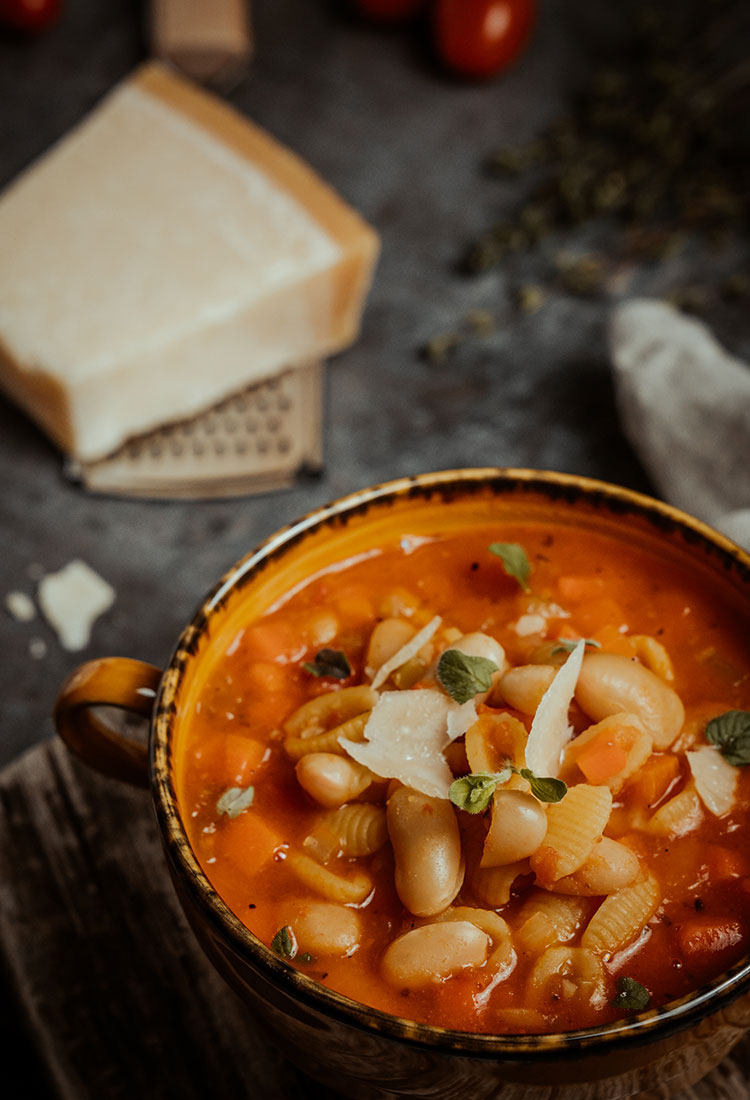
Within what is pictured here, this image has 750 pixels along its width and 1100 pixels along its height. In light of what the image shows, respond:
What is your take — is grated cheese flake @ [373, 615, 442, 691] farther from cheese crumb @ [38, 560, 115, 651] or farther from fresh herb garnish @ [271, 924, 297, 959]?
cheese crumb @ [38, 560, 115, 651]

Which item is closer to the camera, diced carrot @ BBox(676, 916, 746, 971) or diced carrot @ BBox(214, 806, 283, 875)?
diced carrot @ BBox(676, 916, 746, 971)

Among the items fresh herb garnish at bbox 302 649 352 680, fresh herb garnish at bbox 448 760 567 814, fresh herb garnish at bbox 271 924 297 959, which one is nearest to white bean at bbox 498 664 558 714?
fresh herb garnish at bbox 448 760 567 814

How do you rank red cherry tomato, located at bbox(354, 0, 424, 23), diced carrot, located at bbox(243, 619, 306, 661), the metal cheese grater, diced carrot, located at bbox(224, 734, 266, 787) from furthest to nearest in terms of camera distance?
red cherry tomato, located at bbox(354, 0, 424, 23) → the metal cheese grater → diced carrot, located at bbox(243, 619, 306, 661) → diced carrot, located at bbox(224, 734, 266, 787)

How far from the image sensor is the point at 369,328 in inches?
117

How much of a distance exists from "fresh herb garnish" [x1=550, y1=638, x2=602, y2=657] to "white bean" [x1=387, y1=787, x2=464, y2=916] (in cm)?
24

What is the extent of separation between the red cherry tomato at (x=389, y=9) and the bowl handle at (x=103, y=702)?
9.21 ft

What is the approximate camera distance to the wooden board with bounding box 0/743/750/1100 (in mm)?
1469

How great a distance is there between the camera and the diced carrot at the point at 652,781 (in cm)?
127

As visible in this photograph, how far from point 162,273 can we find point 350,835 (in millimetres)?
1849

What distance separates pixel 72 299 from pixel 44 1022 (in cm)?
172

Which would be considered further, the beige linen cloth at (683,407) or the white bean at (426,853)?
the beige linen cloth at (683,407)

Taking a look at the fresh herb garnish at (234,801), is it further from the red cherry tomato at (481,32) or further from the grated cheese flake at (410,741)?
the red cherry tomato at (481,32)

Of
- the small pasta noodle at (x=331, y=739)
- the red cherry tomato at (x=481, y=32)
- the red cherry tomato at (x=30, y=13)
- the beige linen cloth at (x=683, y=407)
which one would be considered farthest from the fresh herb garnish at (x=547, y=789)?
the red cherry tomato at (x=30, y=13)

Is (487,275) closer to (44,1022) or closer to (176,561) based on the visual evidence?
(176,561)
